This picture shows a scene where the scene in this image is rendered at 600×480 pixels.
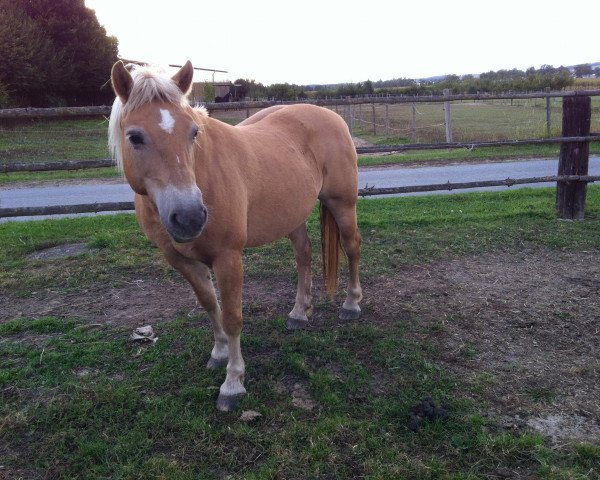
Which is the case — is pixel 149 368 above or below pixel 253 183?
below

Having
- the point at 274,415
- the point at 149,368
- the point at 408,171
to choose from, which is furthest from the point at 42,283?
the point at 408,171

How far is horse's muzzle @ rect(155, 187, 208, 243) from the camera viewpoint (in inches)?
86.8

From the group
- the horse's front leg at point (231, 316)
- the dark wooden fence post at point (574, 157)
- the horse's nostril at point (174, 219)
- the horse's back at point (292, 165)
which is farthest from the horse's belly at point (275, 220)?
the dark wooden fence post at point (574, 157)

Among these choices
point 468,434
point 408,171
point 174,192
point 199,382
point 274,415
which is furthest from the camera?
point 408,171

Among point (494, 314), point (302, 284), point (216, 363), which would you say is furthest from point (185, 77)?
point (494, 314)

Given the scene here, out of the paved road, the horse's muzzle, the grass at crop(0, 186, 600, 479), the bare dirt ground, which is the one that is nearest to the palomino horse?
the horse's muzzle

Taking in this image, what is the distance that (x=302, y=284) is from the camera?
156 inches

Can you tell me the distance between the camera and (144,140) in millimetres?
2293

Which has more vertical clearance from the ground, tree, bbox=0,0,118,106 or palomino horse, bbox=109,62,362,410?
tree, bbox=0,0,118,106

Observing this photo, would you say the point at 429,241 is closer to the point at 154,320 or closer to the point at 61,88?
the point at 154,320

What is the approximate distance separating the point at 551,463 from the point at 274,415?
1.41m

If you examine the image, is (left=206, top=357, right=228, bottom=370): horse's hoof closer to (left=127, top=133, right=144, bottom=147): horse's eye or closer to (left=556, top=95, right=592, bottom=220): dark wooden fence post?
(left=127, top=133, right=144, bottom=147): horse's eye

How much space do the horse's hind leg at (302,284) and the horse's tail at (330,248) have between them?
0.57ft

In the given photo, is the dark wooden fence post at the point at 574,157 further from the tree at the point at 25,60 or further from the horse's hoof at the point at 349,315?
the tree at the point at 25,60
